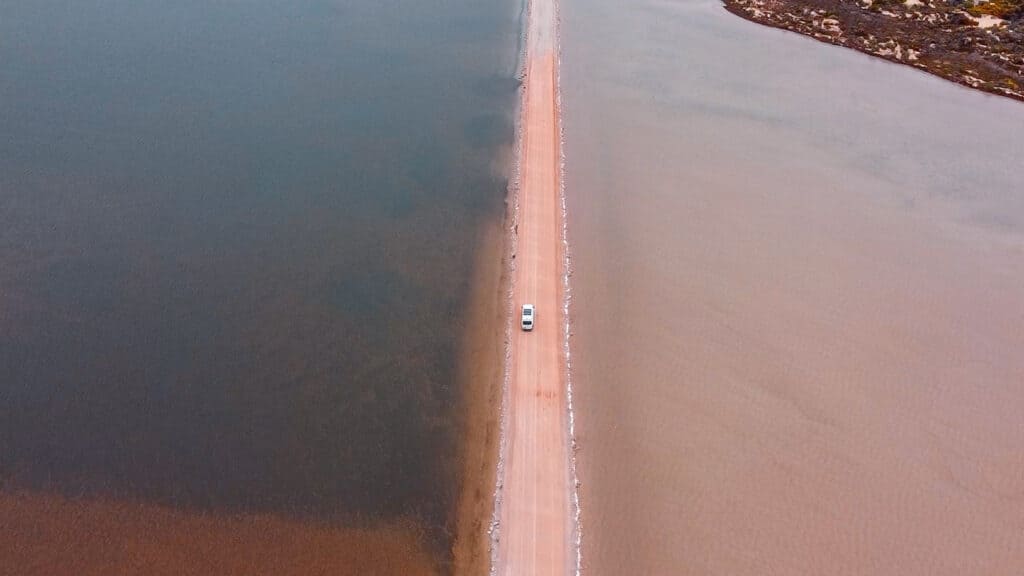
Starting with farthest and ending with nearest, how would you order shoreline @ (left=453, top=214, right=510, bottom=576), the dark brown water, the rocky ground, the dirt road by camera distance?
the rocky ground, the dark brown water, shoreline @ (left=453, top=214, right=510, bottom=576), the dirt road

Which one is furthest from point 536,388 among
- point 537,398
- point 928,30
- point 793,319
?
point 928,30

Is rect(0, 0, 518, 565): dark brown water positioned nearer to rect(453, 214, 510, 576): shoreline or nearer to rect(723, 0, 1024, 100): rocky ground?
rect(453, 214, 510, 576): shoreline

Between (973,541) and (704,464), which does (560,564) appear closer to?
(704,464)

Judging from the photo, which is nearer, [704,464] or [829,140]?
[704,464]

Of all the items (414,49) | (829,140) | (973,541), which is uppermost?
(414,49)

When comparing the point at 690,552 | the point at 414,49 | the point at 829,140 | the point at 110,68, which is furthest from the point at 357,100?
the point at 690,552

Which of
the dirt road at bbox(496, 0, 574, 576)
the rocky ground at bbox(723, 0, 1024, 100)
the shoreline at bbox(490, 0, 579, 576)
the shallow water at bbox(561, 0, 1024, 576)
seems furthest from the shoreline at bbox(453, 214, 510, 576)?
the rocky ground at bbox(723, 0, 1024, 100)

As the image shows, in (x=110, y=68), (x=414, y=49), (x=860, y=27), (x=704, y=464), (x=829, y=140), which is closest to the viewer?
(x=704, y=464)

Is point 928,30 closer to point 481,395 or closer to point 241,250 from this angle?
point 481,395
